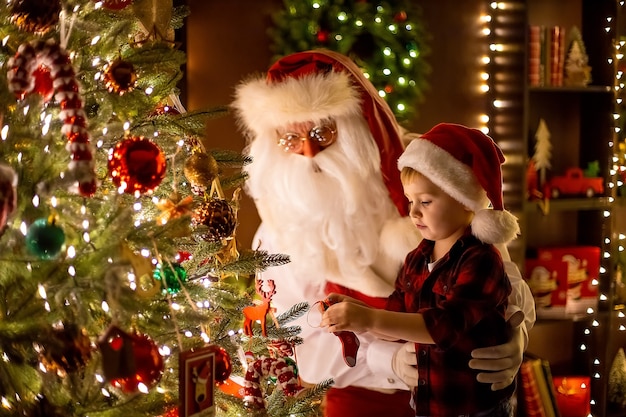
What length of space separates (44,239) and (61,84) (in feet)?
0.80

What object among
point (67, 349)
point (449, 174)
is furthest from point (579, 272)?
point (67, 349)

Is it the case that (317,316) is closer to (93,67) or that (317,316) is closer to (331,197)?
(331,197)

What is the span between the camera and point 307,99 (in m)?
2.13

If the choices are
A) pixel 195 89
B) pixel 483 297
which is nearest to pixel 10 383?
pixel 483 297

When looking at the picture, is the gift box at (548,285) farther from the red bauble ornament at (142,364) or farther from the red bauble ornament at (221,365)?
the red bauble ornament at (142,364)

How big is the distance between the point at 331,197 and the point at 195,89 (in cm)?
93

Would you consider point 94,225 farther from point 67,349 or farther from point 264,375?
point 264,375

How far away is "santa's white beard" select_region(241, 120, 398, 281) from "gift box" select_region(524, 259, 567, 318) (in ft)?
3.93

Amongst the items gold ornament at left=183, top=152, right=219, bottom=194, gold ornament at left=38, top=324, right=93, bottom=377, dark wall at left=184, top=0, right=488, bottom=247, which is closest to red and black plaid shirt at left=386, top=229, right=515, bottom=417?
gold ornament at left=183, top=152, right=219, bottom=194

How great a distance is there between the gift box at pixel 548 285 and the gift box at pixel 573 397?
373 mm

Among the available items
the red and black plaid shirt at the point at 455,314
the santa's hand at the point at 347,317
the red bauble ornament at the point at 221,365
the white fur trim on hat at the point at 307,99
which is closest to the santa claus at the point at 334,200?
the white fur trim on hat at the point at 307,99

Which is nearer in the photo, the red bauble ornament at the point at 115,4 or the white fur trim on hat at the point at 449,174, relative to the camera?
the red bauble ornament at the point at 115,4

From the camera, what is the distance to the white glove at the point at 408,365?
1.77m

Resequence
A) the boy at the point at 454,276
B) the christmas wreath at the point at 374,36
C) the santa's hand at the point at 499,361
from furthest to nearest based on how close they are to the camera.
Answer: the christmas wreath at the point at 374,36 → the santa's hand at the point at 499,361 → the boy at the point at 454,276
